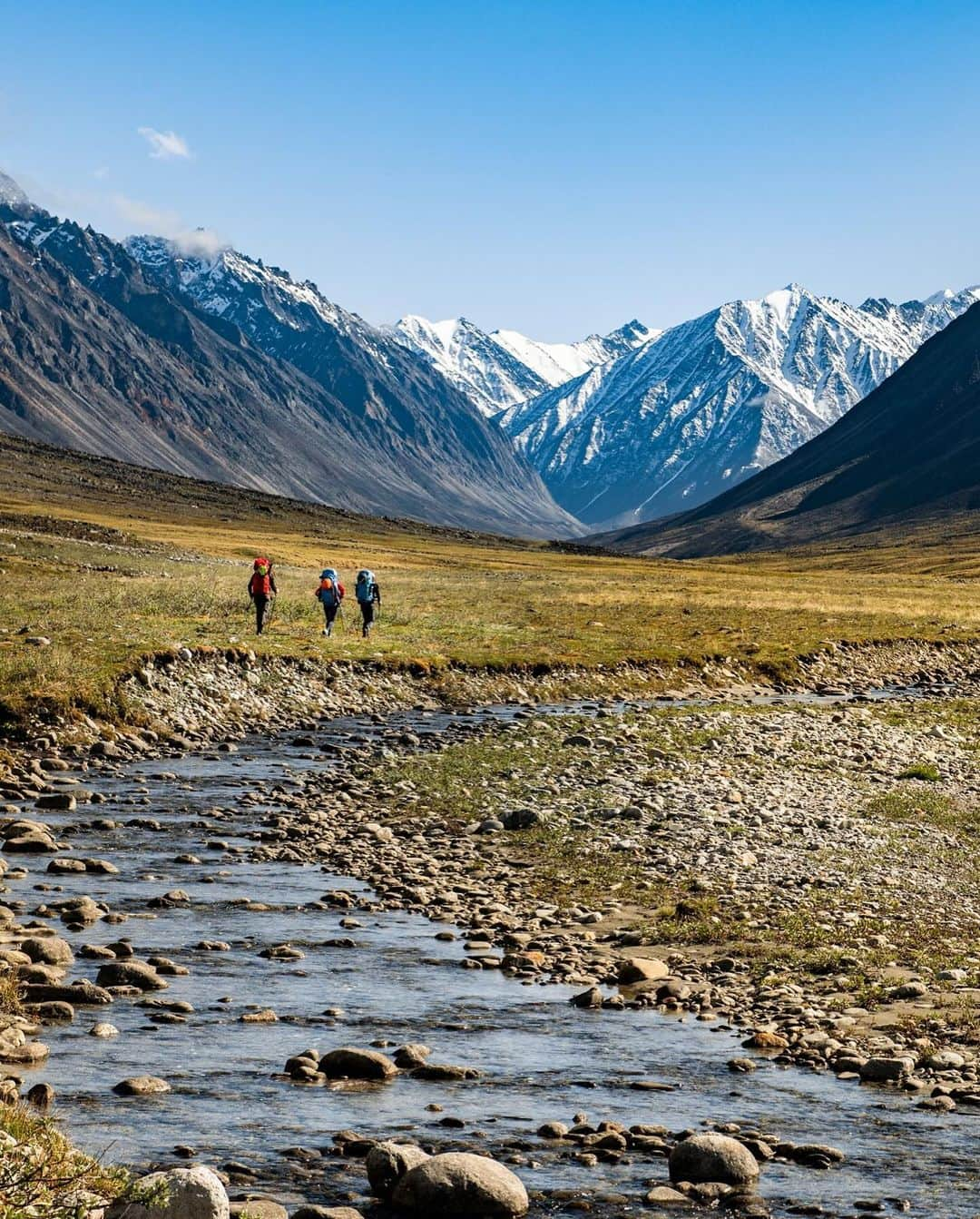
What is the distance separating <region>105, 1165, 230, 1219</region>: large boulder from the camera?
8062 millimetres

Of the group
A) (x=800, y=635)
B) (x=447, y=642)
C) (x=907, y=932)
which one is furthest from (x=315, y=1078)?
(x=800, y=635)

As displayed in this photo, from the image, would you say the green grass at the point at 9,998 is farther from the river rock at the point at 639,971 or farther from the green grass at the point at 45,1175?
the river rock at the point at 639,971

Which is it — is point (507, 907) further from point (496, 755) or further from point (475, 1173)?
point (496, 755)

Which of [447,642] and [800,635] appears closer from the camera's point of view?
[447,642]

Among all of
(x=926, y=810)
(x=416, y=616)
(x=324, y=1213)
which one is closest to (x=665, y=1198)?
(x=324, y=1213)

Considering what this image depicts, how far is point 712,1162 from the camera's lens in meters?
10.4

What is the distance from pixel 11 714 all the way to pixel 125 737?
8.95ft

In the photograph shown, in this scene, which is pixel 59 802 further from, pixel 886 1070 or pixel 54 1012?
pixel 886 1070

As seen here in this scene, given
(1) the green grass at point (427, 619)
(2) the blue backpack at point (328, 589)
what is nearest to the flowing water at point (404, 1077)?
(1) the green grass at point (427, 619)

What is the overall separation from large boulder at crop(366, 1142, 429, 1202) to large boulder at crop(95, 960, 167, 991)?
5.37m

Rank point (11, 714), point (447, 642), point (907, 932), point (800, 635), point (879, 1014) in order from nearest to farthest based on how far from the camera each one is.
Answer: point (879, 1014), point (907, 932), point (11, 714), point (447, 642), point (800, 635)

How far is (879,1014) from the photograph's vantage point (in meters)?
14.8

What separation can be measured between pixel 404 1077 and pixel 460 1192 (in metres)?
3.13

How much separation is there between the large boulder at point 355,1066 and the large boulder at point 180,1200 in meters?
4.31
